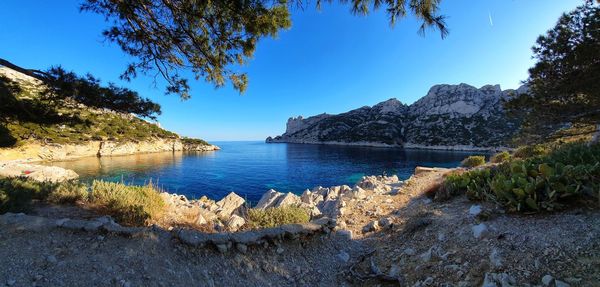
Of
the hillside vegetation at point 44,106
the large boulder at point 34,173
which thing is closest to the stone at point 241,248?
the hillside vegetation at point 44,106

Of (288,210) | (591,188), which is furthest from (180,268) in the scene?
(591,188)

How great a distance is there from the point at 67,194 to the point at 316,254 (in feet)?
21.4

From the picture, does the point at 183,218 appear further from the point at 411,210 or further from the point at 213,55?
the point at 411,210

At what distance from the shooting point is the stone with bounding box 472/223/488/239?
3.92 m

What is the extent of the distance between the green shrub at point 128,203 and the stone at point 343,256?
450 centimetres

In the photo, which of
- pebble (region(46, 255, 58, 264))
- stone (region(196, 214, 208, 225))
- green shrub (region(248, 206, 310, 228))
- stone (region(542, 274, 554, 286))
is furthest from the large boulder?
stone (region(542, 274, 554, 286))

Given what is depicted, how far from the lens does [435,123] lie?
95312 mm

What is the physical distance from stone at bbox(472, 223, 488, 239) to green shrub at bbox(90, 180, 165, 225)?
264 inches

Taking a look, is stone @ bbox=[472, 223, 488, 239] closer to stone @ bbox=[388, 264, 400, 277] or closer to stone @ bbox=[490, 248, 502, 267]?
stone @ bbox=[490, 248, 502, 267]

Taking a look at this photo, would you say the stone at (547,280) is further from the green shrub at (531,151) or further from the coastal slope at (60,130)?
the green shrub at (531,151)

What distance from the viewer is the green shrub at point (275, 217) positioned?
5789 mm

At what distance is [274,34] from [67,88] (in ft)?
13.8

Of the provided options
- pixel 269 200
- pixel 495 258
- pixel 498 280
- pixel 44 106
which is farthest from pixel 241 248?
pixel 269 200

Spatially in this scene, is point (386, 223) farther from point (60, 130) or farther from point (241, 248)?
point (60, 130)
